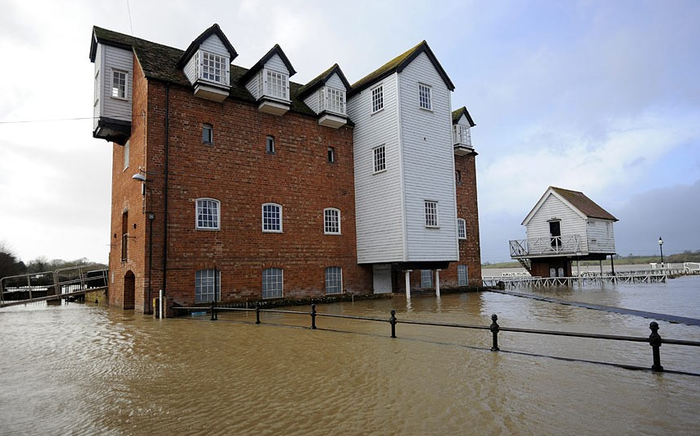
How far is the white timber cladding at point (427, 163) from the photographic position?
71.1 feet

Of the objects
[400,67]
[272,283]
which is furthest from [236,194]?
[400,67]

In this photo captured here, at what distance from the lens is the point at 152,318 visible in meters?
15.5

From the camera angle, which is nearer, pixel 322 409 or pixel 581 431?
pixel 581 431

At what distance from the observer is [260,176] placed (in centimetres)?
2030

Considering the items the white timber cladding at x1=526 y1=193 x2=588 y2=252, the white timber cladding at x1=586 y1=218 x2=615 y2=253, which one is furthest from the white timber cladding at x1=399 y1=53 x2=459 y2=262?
the white timber cladding at x1=586 y1=218 x2=615 y2=253

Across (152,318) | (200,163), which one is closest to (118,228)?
(200,163)

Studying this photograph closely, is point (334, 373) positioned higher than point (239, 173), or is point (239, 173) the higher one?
point (239, 173)

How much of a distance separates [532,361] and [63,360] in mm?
9349

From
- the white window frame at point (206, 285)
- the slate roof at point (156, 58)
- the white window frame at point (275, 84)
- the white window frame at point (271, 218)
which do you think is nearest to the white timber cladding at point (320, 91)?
the slate roof at point (156, 58)

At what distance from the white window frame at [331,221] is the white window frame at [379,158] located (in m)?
3.06

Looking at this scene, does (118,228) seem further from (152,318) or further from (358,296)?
(358,296)

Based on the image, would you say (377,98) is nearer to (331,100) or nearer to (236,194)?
(331,100)

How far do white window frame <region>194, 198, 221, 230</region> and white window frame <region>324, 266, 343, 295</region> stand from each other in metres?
6.32

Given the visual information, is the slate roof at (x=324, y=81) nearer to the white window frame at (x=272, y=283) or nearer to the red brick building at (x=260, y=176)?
the red brick building at (x=260, y=176)
